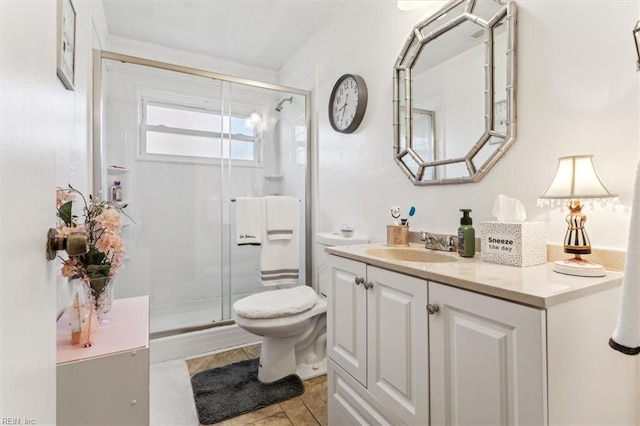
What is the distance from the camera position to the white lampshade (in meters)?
0.88

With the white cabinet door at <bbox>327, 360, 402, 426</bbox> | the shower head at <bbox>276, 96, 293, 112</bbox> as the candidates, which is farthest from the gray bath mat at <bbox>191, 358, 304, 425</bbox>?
the shower head at <bbox>276, 96, 293, 112</bbox>

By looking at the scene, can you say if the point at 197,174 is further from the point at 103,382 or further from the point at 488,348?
the point at 488,348

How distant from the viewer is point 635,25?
0.86 m

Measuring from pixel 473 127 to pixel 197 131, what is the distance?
7.60 ft

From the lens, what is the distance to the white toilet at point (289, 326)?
166 centimetres

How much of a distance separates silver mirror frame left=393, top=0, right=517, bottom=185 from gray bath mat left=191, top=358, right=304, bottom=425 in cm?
136

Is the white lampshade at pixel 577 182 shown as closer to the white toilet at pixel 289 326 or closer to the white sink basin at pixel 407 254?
the white sink basin at pixel 407 254

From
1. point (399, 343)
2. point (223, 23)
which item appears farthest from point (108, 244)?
point (223, 23)

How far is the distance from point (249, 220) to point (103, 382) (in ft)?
4.62

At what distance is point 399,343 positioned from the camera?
3.32ft

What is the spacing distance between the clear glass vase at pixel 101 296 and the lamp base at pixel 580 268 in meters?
1.53

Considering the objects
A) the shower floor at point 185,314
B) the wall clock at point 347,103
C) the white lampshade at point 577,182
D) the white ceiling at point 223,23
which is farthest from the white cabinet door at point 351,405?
the white ceiling at point 223,23

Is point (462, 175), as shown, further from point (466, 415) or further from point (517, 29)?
point (466, 415)

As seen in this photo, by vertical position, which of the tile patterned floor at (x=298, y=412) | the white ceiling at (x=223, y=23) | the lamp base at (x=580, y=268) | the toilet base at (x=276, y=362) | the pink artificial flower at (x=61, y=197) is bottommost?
the tile patterned floor at (x=298, y=412)
